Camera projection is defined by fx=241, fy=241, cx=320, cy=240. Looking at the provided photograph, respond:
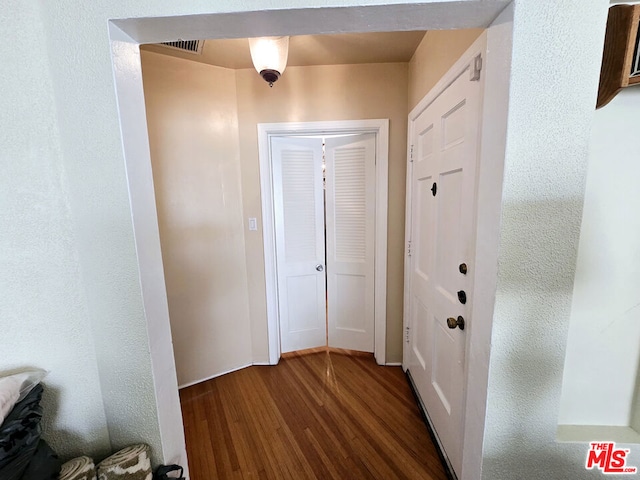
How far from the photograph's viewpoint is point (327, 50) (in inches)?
63.7

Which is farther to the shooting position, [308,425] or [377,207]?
[377,207]

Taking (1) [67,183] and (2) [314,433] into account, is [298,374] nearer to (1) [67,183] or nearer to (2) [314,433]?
(2) [314,433]

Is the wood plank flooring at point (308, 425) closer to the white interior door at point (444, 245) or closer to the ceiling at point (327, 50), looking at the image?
the white interior door at point (444, 245)

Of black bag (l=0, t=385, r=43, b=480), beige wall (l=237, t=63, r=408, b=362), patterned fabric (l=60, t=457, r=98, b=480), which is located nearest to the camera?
black bag (l=0, t=385, r=43, b=480)

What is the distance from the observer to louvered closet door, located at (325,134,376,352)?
78.1 inches

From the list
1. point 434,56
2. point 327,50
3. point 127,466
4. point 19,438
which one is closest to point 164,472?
point 127,466

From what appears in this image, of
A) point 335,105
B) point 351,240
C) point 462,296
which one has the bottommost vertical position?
point 462,296

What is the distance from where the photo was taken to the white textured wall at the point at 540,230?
59cm

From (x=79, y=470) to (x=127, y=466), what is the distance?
0.38 ft

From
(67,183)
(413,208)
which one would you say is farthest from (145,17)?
(413,208)

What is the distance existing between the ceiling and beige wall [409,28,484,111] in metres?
0.11

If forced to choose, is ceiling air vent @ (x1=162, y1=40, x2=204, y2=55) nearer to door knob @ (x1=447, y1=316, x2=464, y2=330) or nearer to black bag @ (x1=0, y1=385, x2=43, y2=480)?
black bag @ (x1=0, y1=385, x2=43, y2=480)

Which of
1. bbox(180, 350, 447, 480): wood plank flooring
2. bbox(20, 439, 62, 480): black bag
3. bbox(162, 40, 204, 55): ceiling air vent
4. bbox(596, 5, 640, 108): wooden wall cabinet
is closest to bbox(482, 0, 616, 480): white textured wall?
bbox(596, 5, 640, 108): wooden wall cabinet

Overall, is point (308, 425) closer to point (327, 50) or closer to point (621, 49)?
point (621, 49)
